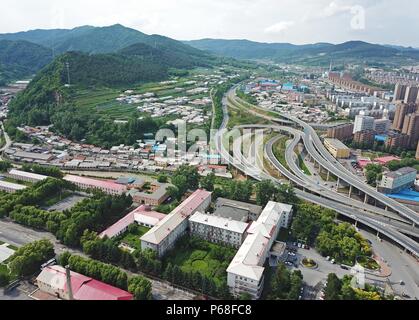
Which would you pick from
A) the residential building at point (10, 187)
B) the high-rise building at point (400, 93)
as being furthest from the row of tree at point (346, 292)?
the high-rise building at point (400, 93)

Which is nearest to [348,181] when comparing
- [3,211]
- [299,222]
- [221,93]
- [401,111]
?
[299,222]

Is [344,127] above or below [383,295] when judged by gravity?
above

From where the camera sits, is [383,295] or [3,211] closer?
[383,295]

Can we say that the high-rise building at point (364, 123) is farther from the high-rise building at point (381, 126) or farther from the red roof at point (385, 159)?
the red roof at point (385, 159)

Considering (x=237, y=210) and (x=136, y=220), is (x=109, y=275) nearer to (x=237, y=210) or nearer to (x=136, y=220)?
(x=136, y=220)

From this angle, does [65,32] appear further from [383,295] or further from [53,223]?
[383,295]

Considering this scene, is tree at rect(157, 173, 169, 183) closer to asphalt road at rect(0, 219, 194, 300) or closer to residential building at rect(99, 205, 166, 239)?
residential building at rect(99, 205, 166, 239)
